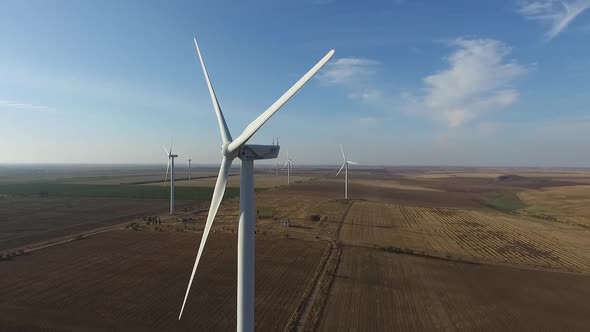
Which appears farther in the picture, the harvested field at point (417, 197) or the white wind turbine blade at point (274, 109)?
the harvested field at point (417, 197)

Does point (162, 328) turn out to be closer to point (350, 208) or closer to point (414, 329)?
point (414, 329)

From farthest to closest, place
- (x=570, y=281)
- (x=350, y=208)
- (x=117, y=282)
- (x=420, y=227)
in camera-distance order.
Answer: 1. (x=350, y=208)
2. (x=420, y=227)
3. (x=570, y=281)
4. (x=117, y=282)

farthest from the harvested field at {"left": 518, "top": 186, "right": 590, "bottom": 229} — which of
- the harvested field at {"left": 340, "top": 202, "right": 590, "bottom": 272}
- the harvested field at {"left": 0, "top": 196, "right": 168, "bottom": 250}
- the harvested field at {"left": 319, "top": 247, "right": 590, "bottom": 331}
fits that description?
the harvested field at {"left": 0, "top": 196, "right": 168, "bottom": 250}

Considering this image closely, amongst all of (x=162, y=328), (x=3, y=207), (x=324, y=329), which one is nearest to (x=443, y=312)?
(x=324, y=329)

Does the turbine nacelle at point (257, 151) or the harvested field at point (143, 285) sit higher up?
the turbine nacelle at point (257, 151)

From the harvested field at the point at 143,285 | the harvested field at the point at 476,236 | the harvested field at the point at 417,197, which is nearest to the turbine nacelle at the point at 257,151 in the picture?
the harvested field at the point at 143,285

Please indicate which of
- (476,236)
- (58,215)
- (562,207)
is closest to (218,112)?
(476,236)

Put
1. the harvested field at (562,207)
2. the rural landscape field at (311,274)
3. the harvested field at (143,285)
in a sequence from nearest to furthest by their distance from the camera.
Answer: the harvested field at (143,285) → the rural landscape field at (311,274) → the harvested field at (562,207)

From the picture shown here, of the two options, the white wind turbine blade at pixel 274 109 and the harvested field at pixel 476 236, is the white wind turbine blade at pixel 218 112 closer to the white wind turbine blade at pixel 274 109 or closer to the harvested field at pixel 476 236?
the white wind turbine blade at pixel 274 109
